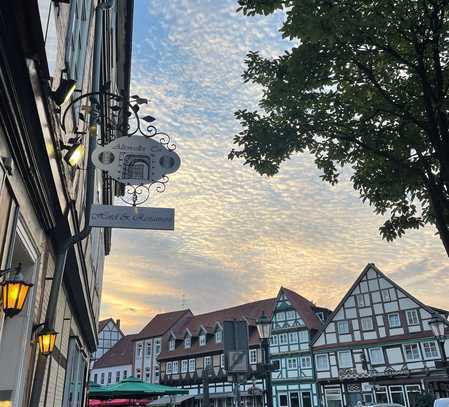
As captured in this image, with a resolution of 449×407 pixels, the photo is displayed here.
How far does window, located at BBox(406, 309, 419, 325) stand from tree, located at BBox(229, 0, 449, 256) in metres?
29.1

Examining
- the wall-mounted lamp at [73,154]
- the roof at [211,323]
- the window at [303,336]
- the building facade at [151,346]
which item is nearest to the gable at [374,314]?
the window at [303,336]

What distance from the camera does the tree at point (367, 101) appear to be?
670 cm

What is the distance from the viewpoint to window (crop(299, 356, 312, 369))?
130 feet

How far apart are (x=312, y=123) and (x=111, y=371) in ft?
191

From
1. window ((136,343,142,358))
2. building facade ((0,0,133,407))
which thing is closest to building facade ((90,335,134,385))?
window ((136,343,142,358))

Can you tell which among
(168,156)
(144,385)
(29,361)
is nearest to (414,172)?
(168,156)

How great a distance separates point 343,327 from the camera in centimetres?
3838

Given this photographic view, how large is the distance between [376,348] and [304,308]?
28.3ft

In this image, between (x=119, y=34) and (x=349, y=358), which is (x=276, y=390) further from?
(x=119, y=34)

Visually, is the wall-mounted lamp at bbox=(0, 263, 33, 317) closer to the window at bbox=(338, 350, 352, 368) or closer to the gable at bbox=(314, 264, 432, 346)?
the gable at bbox=(314, 264, 432, 346)

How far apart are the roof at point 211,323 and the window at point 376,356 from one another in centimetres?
1165

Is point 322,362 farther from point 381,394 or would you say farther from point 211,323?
point 211,323

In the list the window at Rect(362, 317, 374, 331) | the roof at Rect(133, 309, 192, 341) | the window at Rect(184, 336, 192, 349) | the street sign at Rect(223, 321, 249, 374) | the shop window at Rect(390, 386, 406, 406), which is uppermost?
the roof at Rect(133, 309, 192, 341)

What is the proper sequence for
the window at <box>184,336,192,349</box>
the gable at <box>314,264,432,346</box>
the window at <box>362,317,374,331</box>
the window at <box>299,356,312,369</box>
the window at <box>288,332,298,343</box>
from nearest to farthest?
1. the gable at <box>314,264,432,346</box>
2. the window at <box>362,317,374,331</box>
3. the window at <box>299,356,312,369</box>
4. the window at <box>288,332,298,343</box>
5. the window at <box>184,336,192,349</box>
